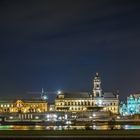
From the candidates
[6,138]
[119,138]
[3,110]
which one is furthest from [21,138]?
[3,110]

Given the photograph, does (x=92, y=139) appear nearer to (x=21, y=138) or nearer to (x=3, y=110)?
(x=21, y=138)

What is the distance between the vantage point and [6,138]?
4806 cm

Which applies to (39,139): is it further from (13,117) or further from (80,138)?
(13,117)

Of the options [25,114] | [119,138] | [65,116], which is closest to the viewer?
[119,138]

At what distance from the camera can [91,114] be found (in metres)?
169

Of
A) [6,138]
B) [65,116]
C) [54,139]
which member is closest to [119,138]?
[54,139]

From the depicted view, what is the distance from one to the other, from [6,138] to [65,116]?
120653mm

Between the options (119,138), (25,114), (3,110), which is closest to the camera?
(119,138)

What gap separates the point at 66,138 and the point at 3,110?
501ft

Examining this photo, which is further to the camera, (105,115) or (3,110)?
(3,110)

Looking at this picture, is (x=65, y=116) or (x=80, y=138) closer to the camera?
(x=80, y=138)

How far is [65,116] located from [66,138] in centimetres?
12056

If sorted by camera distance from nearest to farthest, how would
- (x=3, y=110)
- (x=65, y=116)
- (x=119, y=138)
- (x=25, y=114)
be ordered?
(x=119, y=138) < (x=65, y=116) < (x=25, y=114) < (x=3, y=110)

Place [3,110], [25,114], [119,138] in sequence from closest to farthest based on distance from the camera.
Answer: [119,138], [25,114], [3,110]
